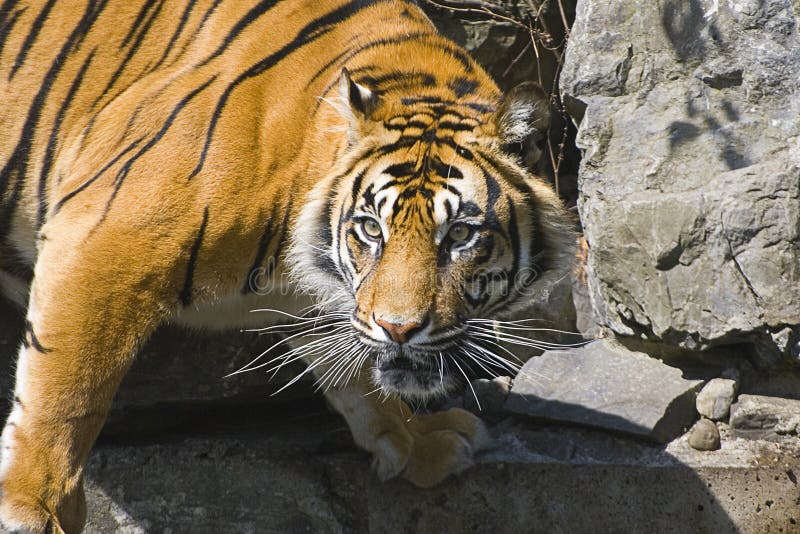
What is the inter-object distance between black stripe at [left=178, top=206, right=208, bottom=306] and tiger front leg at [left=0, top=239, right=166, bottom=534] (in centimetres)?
8

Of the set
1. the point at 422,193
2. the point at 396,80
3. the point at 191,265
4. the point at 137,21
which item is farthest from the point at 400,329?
the point at 137,21

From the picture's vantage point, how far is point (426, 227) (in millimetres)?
2535

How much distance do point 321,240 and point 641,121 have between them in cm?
130

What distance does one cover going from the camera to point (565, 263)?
2.90 m

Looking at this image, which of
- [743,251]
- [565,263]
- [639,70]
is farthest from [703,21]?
[565,263]

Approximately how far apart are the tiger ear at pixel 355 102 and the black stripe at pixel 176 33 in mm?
627

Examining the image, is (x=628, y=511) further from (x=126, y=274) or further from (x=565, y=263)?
(x=126, y=274)

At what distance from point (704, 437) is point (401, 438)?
97 centimetres

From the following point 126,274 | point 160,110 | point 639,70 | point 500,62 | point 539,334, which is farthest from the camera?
point 500,62

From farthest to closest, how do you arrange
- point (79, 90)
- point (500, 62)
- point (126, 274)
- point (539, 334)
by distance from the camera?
point (500, 62) < point (539, 334) < point (79, 90) < point (126, 274)

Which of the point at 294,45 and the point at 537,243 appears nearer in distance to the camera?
the point at 537,243

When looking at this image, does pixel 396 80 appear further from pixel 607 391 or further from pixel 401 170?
pixel 607 391

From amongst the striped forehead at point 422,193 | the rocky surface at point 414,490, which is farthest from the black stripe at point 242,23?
the rocky surface at point 414,490

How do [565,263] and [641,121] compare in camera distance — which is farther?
[641,121]
